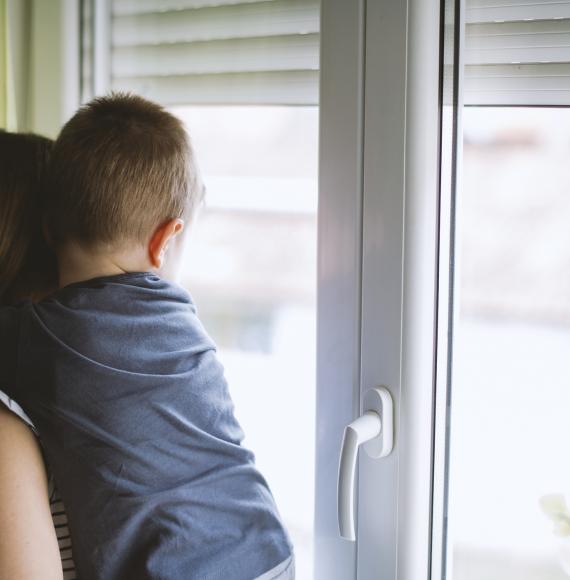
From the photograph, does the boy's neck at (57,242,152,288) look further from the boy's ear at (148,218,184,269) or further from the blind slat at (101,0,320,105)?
the blind slat at (101,0,320,105)

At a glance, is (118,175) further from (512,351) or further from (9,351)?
(512,351)

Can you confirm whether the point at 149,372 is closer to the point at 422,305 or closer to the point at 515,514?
the point at 422,305

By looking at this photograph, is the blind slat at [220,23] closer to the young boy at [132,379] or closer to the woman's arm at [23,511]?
the young boy at [132,379]

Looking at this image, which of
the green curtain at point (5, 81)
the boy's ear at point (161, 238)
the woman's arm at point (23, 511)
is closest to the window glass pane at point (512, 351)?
the boy's ear at point (161, 238)

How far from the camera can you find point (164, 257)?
3.49ft

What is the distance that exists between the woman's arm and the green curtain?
68cm

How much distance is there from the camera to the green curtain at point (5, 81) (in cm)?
139

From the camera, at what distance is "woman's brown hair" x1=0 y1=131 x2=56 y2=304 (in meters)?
1.08

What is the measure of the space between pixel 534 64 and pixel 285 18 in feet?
1.34

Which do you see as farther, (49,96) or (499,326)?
(49,96)

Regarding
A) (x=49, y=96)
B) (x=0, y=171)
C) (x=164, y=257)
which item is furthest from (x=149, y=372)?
(x=49, y=96)

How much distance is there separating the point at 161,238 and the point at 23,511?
0.40 m

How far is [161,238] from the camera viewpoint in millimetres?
1025

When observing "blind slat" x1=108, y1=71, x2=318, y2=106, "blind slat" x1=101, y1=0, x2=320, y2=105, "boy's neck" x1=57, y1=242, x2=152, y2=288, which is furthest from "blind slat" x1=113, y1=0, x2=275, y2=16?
"boy's neck" x1=57, y1=242, x2=152, y2=288
